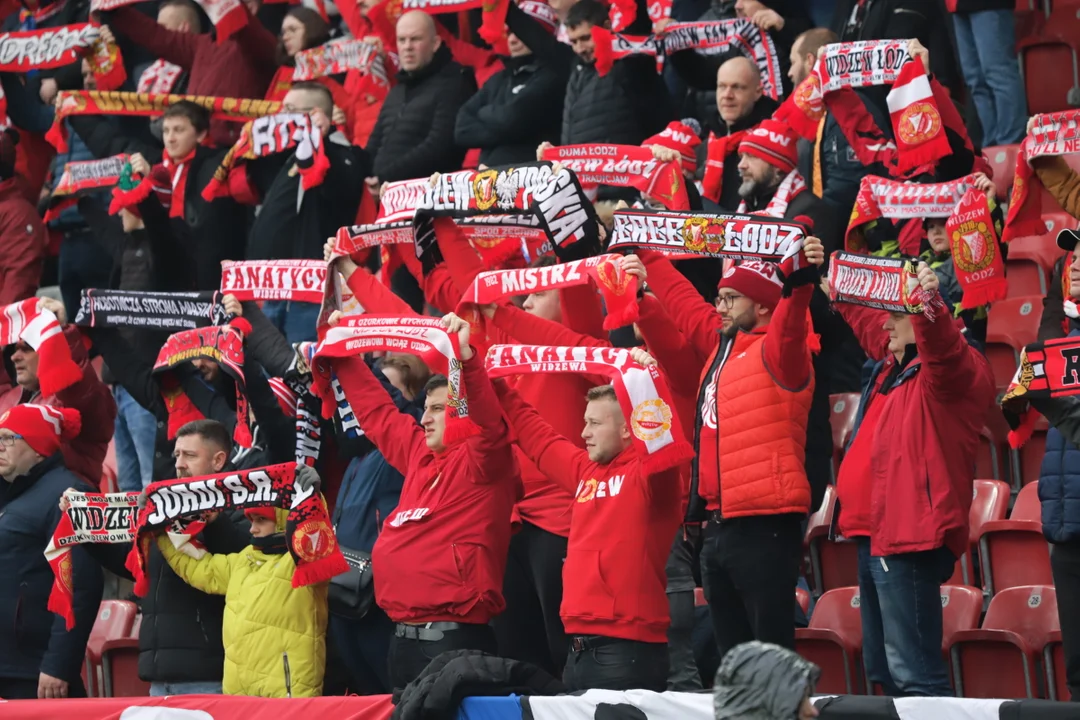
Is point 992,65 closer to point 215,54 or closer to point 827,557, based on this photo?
point 827,557

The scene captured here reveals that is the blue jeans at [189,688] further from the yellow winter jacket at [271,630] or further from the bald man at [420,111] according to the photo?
the bald man at [420,111]

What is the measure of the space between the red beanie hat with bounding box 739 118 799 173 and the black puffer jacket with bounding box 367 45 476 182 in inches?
105

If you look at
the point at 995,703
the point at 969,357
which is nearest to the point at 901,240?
the point at 969,357

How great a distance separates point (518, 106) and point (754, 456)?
13.2 feet

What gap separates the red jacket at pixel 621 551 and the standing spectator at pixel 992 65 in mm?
4172

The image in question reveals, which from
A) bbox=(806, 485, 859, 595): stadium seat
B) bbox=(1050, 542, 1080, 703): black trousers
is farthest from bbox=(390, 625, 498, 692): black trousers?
bbox=(1050, 542, 1080, 703): black trousers

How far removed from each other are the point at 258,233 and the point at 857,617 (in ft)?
13.3

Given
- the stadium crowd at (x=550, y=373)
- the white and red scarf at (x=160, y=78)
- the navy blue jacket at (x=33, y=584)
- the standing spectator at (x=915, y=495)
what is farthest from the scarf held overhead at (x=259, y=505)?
the white and red scarf at (x=160, y=78)

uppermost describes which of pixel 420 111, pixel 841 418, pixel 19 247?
pixel 420 111

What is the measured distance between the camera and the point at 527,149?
9734 mm

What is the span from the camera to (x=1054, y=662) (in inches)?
246

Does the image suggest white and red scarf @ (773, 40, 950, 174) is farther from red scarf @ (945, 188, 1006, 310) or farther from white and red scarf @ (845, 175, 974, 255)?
red scarf @ (945, 188, 1006, 310)

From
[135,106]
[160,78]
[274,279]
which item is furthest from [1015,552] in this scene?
[160,78]

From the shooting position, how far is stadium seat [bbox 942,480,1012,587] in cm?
705
